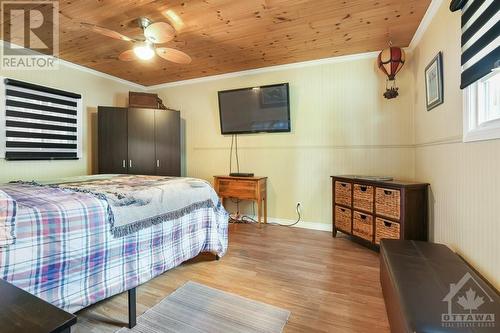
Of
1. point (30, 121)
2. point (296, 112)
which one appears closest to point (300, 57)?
point (296, 112)

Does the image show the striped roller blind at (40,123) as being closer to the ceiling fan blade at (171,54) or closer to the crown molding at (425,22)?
the ceiling fan blade at (171,54)

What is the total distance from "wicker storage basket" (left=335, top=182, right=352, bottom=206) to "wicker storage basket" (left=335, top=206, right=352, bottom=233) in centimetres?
9

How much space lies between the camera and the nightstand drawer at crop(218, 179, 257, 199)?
3.48 m

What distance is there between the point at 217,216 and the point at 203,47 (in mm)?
2067

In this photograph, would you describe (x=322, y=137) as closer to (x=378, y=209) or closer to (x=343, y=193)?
(x=343, y=193)

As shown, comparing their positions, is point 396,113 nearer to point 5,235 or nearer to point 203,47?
point 203,47

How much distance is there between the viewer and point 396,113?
3018 millimetres

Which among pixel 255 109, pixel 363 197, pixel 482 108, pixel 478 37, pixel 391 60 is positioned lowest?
pixel 363 197

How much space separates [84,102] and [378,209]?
4195 millimetres

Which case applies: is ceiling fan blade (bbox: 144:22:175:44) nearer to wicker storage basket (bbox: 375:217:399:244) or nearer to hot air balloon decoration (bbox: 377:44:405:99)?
hot air balloon decoration (bbox: 377:44:405:99)

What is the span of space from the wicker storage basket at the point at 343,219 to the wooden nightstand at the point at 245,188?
1049mm

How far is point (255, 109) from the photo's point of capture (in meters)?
3.70

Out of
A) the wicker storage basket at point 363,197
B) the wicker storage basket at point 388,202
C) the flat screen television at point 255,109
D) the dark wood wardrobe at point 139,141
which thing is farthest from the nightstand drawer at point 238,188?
the wicker storage basket at point 388,202

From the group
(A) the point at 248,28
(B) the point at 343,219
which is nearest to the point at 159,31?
(A) the point at 248,28
